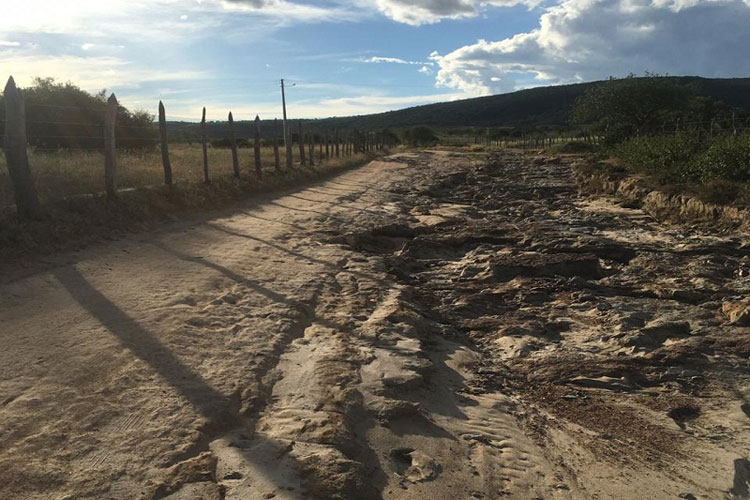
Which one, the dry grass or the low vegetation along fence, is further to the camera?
the low vegetation along fence

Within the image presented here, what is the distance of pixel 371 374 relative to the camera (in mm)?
4246

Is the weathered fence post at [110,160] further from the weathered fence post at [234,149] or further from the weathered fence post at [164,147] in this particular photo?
the weathered fence post at [234,149]

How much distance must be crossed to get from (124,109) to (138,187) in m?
22.2

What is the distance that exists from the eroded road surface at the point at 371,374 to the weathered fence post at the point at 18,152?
1.28 m

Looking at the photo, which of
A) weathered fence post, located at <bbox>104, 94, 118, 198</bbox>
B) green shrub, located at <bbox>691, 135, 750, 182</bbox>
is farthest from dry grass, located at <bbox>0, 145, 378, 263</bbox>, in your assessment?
green shrub, located at <bbox>691, 135, 750, 182</bbox>

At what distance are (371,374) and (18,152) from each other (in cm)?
616

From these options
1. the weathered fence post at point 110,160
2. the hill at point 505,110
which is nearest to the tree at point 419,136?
the hill at point 505,110

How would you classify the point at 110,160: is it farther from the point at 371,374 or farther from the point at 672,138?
the point at 672,138

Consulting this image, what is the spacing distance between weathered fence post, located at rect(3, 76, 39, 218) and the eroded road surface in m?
1.28

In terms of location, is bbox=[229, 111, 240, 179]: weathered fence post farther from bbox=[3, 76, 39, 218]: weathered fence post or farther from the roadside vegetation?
the roadside vegetation

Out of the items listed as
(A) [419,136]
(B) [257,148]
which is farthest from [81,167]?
(A) [419,136]

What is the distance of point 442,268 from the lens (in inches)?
322

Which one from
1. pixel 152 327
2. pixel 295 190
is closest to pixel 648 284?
pixel 152 327

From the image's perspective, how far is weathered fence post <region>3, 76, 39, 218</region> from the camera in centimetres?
767
